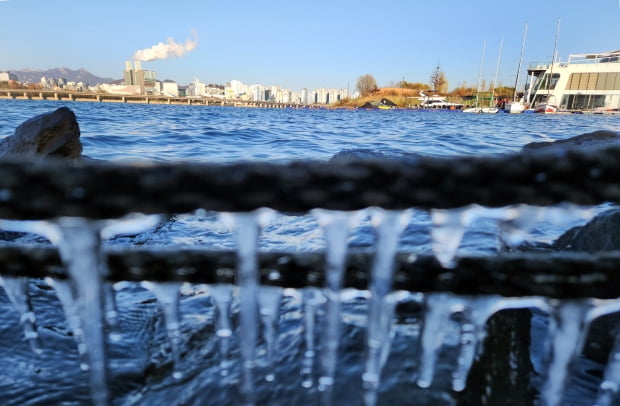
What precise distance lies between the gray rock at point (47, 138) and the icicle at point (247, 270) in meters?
5.77

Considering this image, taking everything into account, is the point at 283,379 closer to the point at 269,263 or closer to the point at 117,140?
the point at 269,263

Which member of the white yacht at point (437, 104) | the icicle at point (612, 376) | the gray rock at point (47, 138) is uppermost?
the white yacht at point (437, 104)

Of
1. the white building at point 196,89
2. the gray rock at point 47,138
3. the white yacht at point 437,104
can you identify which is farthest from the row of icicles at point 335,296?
the white building at point 196,89

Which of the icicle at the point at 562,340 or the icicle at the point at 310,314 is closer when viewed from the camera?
the icicle at the point at 562,340

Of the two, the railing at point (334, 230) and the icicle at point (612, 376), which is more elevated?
the railing at point (334, 230)

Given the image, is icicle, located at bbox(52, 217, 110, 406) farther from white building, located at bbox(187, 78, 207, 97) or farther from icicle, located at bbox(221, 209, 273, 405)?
white building, located at bbox(187, 78, 207, 97)

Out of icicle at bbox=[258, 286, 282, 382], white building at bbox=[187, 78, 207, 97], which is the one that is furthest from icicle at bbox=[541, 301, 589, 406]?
white building at bbox=[187, 78, 207, 97]

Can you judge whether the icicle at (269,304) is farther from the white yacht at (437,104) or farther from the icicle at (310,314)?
the white yacht at (437,104)

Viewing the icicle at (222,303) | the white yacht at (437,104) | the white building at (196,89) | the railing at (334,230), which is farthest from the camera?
the white building at (196,89)

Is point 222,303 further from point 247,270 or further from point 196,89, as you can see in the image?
point 196,89

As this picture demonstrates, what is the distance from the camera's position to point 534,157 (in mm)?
659

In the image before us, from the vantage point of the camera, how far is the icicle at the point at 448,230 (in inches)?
28.5

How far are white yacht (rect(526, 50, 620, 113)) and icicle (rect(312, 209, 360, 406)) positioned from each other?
2328 inches

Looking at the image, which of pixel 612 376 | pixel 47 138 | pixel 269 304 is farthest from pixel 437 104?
pixel 269 304
